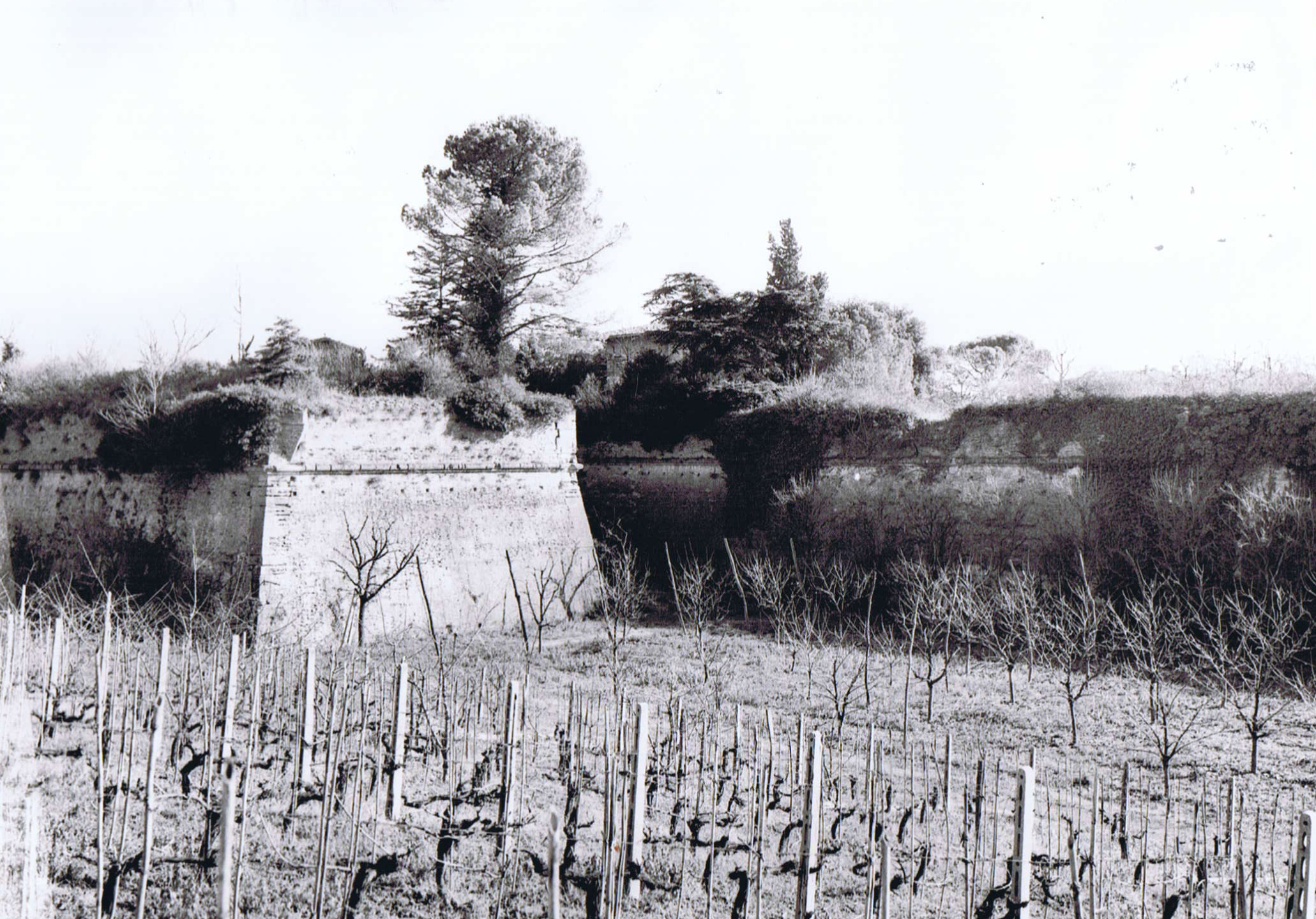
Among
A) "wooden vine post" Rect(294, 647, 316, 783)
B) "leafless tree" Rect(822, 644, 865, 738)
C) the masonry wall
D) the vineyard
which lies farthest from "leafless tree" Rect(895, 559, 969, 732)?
"wooden vine post" Rect(294, 647, 316, 783)

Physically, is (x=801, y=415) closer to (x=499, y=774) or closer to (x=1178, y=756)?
(x=1178, y=756)

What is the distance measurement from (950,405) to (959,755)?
384 inches

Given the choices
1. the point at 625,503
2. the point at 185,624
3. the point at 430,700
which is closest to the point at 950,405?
the point at 625,503

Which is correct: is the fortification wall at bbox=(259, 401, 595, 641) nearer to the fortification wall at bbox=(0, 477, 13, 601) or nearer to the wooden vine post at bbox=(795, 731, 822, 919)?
the fortification wall at bbox=(0, 477, 13, 601)


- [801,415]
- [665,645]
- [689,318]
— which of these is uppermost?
[689,318]

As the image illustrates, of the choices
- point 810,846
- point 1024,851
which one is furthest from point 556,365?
point 1024,851

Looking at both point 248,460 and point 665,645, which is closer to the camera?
point 248,460

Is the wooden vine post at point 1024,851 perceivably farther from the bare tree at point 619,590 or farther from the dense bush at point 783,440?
the dense bush at point 783,440

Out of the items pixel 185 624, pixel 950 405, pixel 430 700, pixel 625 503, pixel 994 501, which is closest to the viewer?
pixel 430 700

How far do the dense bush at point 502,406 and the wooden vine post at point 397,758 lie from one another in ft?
31.2

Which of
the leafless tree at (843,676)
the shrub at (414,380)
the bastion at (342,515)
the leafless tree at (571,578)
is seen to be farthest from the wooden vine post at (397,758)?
the leafless tree at (571,578)

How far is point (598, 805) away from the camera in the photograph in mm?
7637

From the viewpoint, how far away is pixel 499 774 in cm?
787

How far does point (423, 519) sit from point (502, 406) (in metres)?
2.62
